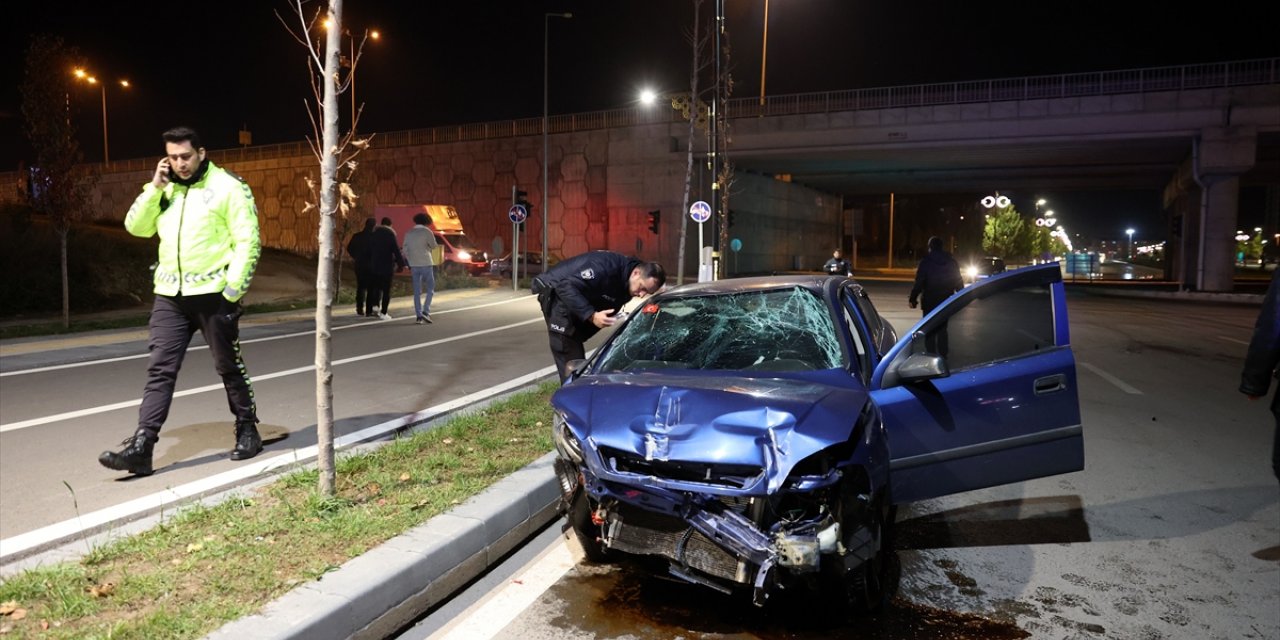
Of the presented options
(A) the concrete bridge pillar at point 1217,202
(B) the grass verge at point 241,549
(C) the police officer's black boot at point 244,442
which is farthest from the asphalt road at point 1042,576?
(A) the concrete bridge pillar at point 1217,202

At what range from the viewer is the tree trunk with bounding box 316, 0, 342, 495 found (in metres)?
4.27

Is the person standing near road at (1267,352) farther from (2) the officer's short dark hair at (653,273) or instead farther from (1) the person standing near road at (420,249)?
(1) the person standing near road at (420,249)

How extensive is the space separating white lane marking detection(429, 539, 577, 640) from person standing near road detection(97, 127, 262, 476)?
2.48 metres

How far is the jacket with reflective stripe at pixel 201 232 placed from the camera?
197 inches

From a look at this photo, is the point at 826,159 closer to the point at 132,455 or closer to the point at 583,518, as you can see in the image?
the point at 132,455

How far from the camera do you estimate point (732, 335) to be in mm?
4547

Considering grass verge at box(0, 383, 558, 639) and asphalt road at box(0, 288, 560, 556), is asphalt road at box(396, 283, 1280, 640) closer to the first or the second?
grass verge at box(0, 383, 558, 639)

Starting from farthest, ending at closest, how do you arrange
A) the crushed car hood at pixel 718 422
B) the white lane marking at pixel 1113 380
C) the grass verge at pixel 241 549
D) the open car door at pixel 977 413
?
1. the white lane marking at pixel 1113 380
2. the open car door at pixel 977 413
3. the crushed car hood at pixel 718 422
4. the grass verge at pixel 241 549

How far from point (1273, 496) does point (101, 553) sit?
649 cm

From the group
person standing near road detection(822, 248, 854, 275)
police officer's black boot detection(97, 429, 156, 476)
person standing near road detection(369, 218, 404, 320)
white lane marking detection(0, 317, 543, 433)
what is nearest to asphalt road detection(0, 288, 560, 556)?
white lane marking detection(0, 317, 543, 433)

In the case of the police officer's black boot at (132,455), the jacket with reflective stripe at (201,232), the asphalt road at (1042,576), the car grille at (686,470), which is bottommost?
the asphalt road at (1042,576)

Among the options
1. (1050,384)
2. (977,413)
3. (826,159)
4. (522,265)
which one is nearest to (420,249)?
(977,413)

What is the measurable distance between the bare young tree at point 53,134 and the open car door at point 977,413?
14403 mm

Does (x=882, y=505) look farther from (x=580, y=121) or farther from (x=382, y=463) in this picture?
(x=580, y=121)
